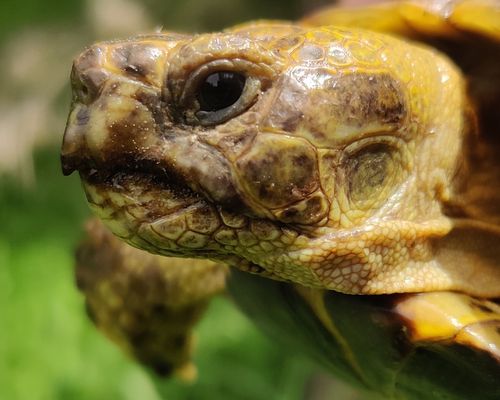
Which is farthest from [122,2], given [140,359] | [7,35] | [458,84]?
[458,84]

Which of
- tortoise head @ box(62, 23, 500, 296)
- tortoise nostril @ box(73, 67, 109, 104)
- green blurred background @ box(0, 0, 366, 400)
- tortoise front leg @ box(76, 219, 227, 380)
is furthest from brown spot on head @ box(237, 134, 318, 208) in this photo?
green blurred background @ box(0, 0, 366, 400)

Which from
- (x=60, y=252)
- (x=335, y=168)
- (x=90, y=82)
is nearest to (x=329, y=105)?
(x=335, y=168)

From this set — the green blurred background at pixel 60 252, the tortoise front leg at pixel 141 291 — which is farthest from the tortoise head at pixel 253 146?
the green blurred background at pixel 60 252

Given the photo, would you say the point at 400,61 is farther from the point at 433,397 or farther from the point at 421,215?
the point at 433,397

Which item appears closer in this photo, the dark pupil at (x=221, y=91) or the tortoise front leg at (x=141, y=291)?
the dark pupil at (x=221, y=91)

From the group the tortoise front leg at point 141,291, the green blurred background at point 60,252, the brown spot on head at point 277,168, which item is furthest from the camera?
the green blurred background at point 60,252

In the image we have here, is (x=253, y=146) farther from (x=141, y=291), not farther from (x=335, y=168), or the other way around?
(x=141, y=291)

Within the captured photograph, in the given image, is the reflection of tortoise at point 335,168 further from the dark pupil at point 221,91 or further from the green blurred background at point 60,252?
the green blurred background at point 60,252
